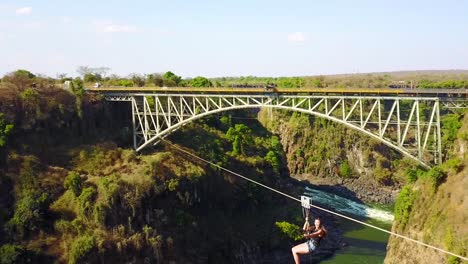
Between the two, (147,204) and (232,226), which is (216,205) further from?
(147,204)

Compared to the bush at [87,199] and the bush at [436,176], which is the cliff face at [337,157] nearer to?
the bush at [436,176]

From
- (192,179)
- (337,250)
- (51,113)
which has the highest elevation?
(51,113)

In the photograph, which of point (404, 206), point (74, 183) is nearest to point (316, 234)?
point (404, 206)

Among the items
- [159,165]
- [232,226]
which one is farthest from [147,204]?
[232,226]

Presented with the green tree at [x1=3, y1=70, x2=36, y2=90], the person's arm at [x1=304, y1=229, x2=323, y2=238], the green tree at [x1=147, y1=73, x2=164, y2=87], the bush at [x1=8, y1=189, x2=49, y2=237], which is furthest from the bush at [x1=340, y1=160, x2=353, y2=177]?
the person's arm at [x1=304, y1=229, x2=323, y2=238]

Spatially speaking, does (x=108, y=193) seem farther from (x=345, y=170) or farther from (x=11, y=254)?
(x=345, y=170)

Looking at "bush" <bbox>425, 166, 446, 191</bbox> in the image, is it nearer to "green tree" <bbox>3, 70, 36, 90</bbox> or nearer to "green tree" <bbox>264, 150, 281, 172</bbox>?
"green tree" <bbox>264, 150, 281, 172</bbox>
